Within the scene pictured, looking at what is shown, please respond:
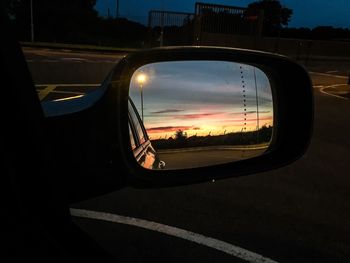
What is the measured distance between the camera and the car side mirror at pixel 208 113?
4.44 feet

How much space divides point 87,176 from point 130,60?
0.31 metres

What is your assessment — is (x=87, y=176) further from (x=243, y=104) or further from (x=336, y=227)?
(x=336, y=227)

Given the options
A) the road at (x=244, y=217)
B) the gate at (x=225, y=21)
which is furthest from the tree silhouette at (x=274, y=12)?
the road at (x=244, y=217)

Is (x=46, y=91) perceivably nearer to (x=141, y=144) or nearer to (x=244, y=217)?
(x=244, y=217)

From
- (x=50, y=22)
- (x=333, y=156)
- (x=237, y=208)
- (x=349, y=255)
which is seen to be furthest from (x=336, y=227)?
(x=50, y=22)

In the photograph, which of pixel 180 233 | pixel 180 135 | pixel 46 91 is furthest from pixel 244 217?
pixel 46 91

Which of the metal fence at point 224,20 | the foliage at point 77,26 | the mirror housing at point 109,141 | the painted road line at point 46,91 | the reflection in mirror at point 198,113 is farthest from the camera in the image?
the foliage at point 77,26

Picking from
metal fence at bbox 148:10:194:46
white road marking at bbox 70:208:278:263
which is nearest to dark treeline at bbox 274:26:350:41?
metal fence at bbox 148:10:194:46

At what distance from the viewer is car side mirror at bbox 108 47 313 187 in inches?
53.2

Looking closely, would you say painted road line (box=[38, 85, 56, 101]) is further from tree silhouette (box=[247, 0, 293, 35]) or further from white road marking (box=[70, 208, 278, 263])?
tree silhouette (box=[247, 0, 293, 35])

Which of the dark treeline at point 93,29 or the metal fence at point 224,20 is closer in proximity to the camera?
the metal fence at point 224,20

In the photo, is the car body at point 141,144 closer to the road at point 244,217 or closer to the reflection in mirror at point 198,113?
the reflection in mirror at point 198,113

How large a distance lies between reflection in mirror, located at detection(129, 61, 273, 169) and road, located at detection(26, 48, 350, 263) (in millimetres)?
2104

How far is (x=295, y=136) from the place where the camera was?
167 cm
